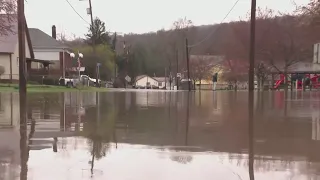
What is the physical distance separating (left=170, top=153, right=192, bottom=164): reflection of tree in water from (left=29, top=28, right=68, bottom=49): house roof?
60922 mm

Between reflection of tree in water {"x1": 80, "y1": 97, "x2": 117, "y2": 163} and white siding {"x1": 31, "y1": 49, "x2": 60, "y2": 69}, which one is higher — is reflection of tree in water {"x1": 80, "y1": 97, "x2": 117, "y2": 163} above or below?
below

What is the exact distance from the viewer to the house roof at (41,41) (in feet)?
211

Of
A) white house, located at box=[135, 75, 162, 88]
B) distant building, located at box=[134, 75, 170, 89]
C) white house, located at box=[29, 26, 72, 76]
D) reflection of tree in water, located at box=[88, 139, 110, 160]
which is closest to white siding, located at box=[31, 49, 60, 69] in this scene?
white house, located at box=[29, 26, 72, 76]

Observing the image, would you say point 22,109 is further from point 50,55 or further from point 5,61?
point 50,55

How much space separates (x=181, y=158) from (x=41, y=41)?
63140mm

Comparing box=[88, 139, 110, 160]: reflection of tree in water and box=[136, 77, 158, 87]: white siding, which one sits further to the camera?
box=[136, 77, 158, 87]: white siding

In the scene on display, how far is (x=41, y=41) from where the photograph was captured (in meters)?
65.4

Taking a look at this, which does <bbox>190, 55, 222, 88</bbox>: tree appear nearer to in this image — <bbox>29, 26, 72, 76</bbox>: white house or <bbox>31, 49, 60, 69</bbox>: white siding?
<bbox>29, 26, 72, 76</bbox>: white house

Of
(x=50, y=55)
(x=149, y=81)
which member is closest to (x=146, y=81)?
(x=149, y=81)

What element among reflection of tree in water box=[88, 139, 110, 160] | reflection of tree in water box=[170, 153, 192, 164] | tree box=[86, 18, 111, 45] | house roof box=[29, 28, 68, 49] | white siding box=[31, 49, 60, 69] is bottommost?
reflection of tree in water box=[170, 153, 192, 164]

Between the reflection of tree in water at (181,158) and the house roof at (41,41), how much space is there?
6092 centimetres

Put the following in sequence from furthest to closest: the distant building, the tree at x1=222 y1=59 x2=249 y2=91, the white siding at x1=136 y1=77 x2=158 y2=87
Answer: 1. the white siding at x1=136 y1=77 x2=158 y2=87
2. the distant building
3. the tree at x1=222 y1=59 x2=249 y2=91

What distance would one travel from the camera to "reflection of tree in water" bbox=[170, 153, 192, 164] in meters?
5.74

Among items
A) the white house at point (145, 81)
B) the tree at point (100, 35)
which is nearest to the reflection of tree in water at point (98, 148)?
the tree at point (100, 35)
